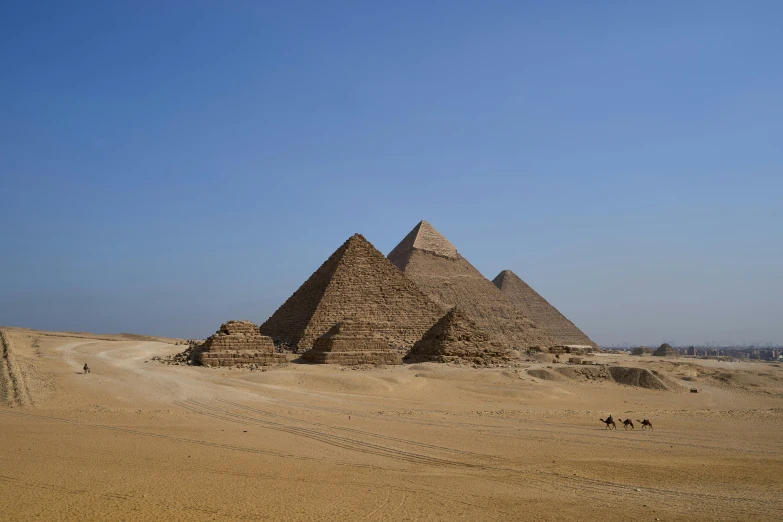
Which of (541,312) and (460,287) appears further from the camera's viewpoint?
(541,312)

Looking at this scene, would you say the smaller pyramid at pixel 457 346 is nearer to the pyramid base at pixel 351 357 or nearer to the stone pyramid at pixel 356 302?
the pyramid base at pixel 351 357

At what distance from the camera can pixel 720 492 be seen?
7.19 m

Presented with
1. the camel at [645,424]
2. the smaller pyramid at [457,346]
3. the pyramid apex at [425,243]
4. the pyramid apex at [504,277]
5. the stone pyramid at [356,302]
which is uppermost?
the pyramid apex at [425,243]

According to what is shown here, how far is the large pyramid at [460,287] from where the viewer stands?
49.1m

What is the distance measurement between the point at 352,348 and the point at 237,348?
5201 mm

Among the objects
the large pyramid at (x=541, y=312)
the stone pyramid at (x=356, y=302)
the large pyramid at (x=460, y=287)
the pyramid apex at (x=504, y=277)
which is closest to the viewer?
the stone pyramid at (x=356, y=302)

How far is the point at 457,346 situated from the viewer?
2845cm

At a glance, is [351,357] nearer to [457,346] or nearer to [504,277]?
[457,346]

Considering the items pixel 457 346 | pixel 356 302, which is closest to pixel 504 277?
pixel 356 302

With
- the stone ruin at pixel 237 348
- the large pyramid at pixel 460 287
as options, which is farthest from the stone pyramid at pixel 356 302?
the large pyramid at pixel 460 287

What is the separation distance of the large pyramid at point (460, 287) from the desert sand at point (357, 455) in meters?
30.4

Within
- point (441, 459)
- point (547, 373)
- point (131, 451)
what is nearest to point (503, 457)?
point (441, 459)

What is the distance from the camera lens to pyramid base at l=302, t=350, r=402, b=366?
27.2 m

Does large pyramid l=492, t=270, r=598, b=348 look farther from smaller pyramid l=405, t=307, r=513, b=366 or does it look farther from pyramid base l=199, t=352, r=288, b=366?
pyramid base l=199, t=352, r=288, b=366
